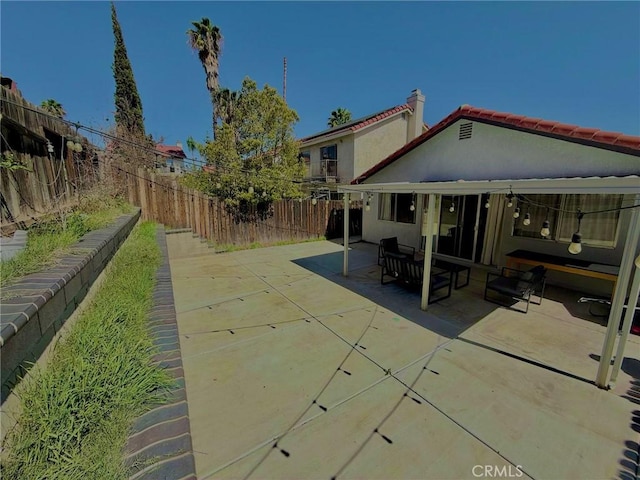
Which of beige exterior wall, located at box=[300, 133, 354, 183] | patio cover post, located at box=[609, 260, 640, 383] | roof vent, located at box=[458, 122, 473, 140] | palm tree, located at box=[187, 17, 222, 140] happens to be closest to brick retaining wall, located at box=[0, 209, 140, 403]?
patio cover post, located at box=[609, 260, 640, 383]

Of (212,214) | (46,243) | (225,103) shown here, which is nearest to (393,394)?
(46,243)

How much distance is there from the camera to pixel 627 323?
3154mm

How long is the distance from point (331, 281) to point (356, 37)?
435 inches

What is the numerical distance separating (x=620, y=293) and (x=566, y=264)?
10.6ft

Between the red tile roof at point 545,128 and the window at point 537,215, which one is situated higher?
Answer: the red tile roof at point 545,128

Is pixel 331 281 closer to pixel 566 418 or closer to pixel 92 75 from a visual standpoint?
pixel 566 418

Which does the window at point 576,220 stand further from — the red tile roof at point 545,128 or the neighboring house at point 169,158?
the neighboring house at point 169,158

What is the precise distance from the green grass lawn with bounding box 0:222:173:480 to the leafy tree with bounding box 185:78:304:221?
807cm

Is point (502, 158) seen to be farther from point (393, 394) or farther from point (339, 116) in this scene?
point (339, 116)

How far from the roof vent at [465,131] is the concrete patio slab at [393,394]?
14.7 ft

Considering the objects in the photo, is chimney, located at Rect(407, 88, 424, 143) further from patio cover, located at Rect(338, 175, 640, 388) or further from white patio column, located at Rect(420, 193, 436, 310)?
white patio column, located at Rect(420, 193, 436, 310)

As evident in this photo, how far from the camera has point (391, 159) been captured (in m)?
9.21

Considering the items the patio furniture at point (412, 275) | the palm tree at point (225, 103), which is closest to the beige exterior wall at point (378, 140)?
the palm tree at point (225, 103)

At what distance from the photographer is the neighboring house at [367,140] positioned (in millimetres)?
14383
